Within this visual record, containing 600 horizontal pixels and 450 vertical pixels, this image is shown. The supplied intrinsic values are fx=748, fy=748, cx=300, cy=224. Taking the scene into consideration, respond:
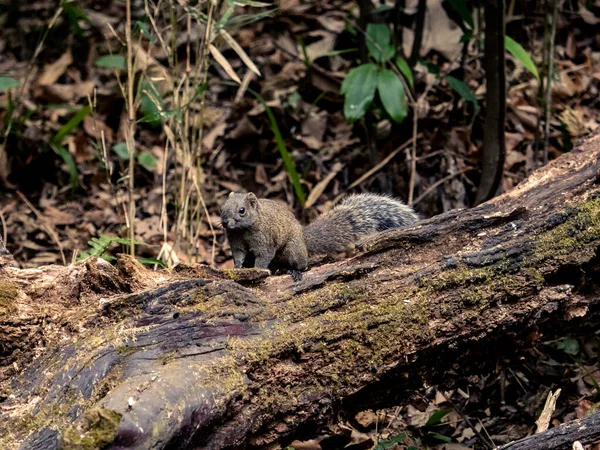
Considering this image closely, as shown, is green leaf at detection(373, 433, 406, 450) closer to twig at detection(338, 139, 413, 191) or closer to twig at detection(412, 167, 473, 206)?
twig at detection(412, 167, 473, 206)

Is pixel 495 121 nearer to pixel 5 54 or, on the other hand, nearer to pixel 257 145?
pixel 257 145

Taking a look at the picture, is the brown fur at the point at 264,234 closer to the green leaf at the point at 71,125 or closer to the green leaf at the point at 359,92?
the green leaf at the point at 359,92

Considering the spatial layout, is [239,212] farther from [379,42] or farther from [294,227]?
[379,42]

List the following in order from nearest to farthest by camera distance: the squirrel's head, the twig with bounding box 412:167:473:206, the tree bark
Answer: the squirrel's head
the tree bark
the twig with bounding box 412:167:473:206

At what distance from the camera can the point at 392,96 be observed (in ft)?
19.6

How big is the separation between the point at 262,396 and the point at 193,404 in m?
0.40

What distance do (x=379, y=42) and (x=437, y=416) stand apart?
126 inches

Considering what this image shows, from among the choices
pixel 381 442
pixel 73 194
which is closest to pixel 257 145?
pixel 73 194

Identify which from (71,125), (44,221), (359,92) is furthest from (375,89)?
(44,221)

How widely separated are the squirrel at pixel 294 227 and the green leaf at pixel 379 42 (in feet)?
4.87

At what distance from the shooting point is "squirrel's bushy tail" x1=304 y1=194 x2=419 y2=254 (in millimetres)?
5086

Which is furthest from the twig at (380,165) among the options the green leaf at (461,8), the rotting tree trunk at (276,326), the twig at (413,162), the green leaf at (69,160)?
the rotting tree trunk at (276,326)

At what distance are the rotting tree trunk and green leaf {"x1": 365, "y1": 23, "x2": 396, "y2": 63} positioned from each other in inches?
104

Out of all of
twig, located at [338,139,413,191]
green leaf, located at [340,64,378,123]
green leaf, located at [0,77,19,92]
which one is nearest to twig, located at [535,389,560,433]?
green leaf, located at [340,64,378,123]
